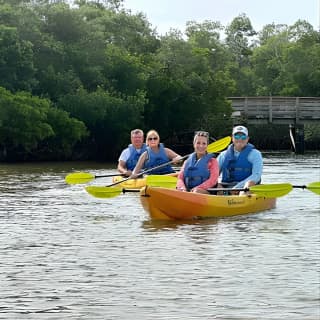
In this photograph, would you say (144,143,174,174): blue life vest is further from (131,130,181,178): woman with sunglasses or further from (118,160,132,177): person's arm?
(118,160,132,177): person's arm

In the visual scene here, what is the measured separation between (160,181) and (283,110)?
39635mm

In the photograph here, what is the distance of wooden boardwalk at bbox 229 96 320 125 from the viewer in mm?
54750

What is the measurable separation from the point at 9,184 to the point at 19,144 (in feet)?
51.3

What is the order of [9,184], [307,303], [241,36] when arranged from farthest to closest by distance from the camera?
1. [241,36]
2. [9,184]
3. [307,303]

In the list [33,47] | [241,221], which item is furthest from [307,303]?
[33,47]

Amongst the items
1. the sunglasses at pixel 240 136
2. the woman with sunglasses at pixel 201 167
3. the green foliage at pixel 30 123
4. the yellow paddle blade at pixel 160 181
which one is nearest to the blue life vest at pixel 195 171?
the woman with sunglasses at pixel 201 167

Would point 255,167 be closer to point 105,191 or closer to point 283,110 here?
point 105,191

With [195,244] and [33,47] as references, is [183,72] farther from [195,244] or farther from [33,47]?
[195,244]

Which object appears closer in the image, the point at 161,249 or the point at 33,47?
the point at 161,249

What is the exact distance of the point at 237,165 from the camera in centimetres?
1557

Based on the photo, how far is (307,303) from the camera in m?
8.17

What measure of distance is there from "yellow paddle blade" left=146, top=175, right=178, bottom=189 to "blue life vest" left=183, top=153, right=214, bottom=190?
1.03 m

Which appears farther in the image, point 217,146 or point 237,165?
point 217,146

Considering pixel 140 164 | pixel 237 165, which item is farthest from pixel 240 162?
pixel 140 164
